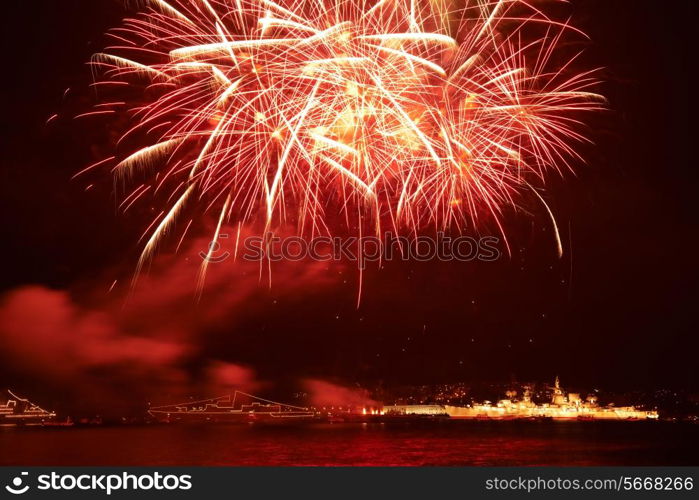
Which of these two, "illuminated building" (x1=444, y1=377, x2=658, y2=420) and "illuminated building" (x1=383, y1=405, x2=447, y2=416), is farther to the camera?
"illuminated building" (x1=383, y1=405, x2=447, y2=416)

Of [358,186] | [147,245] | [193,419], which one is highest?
[358,186]

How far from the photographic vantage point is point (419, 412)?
317 ft

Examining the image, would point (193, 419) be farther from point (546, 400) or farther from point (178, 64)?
point (178, 64)

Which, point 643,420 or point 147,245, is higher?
point 147,245

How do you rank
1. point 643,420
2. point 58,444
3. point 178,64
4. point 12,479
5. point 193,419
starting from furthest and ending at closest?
point 193,419, point 643,420, point 58,444, point 178,64, point 12,479

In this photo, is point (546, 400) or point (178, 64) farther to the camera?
point (546, 400)

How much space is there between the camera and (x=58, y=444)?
53.5m

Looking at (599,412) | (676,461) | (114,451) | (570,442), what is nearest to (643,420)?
(599,412)

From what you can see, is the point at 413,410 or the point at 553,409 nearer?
the point at 413,410

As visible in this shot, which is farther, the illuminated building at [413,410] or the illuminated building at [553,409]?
the illuminated building at [413,410]

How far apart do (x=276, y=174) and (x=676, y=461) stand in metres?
32.7

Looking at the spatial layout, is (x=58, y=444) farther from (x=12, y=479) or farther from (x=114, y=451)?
(x=12, y=479)

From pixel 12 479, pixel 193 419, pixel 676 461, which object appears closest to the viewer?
pixel 12 479

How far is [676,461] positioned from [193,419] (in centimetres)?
7681
